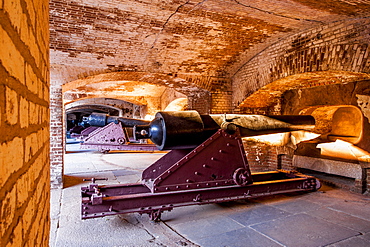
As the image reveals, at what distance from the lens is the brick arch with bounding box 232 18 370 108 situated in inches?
168

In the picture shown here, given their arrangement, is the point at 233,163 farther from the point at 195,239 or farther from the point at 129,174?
the point at 129,174

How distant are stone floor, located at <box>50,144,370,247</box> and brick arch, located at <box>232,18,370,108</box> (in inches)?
90.0

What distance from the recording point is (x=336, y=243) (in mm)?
3080

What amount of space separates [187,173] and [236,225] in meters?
0.95

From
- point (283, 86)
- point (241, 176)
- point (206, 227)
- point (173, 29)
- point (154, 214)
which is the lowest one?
point (206, 227)

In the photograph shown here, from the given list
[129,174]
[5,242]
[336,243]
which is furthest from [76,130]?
[5,242]

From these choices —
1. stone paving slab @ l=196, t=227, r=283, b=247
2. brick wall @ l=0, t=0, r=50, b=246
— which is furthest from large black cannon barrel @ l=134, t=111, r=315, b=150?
brick wall @ l=0, t=0, r=50, b=246

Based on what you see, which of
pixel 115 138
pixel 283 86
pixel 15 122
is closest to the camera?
pixel 15 122

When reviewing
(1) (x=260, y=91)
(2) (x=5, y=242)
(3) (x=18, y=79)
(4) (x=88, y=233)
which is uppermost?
(1) (x=260, y=91)

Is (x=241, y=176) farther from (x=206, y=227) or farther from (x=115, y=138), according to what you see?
(x=115, y=138)

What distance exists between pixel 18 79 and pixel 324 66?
511 centimetres

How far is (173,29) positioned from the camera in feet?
18.1

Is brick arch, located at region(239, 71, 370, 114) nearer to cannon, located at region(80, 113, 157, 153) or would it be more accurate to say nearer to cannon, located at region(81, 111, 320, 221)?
cannon, located at region(81, 111, 320, 221)

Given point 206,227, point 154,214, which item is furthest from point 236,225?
point 154,214
